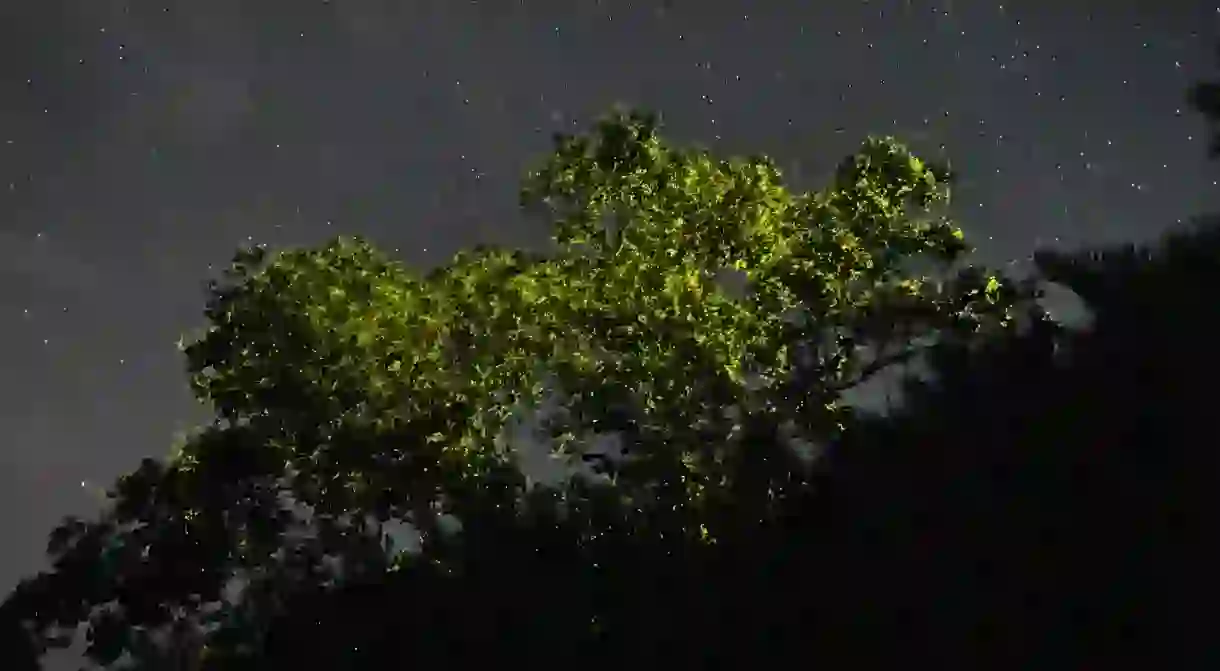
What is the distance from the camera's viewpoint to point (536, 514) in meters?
24.7

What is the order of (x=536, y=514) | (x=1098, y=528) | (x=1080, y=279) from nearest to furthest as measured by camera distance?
1. (x=1098, y=528)
2. (x=1080, y=279)
3. (x=536, y=514)

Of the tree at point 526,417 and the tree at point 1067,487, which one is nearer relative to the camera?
the tree at point 1067,487

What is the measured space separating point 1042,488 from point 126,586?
2104 cm

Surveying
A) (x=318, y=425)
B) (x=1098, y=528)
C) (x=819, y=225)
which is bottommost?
(x=1098, y=528)

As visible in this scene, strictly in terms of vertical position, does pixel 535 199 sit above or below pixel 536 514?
above

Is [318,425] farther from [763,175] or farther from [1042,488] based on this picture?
[1042,488]

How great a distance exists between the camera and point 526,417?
92.0 ft

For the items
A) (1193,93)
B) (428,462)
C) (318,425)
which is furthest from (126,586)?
(1193,93)

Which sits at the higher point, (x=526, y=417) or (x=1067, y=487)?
(x=526, y=417)

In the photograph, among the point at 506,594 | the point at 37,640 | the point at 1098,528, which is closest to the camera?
the point at 1098,528

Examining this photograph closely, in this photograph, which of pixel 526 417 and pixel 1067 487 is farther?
pixel 526 417

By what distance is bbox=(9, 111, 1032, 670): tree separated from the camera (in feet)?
75.6

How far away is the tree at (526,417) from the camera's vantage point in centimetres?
2305

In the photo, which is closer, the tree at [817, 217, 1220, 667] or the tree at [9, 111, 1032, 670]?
the tree at [817, 217, 1220, 667]
